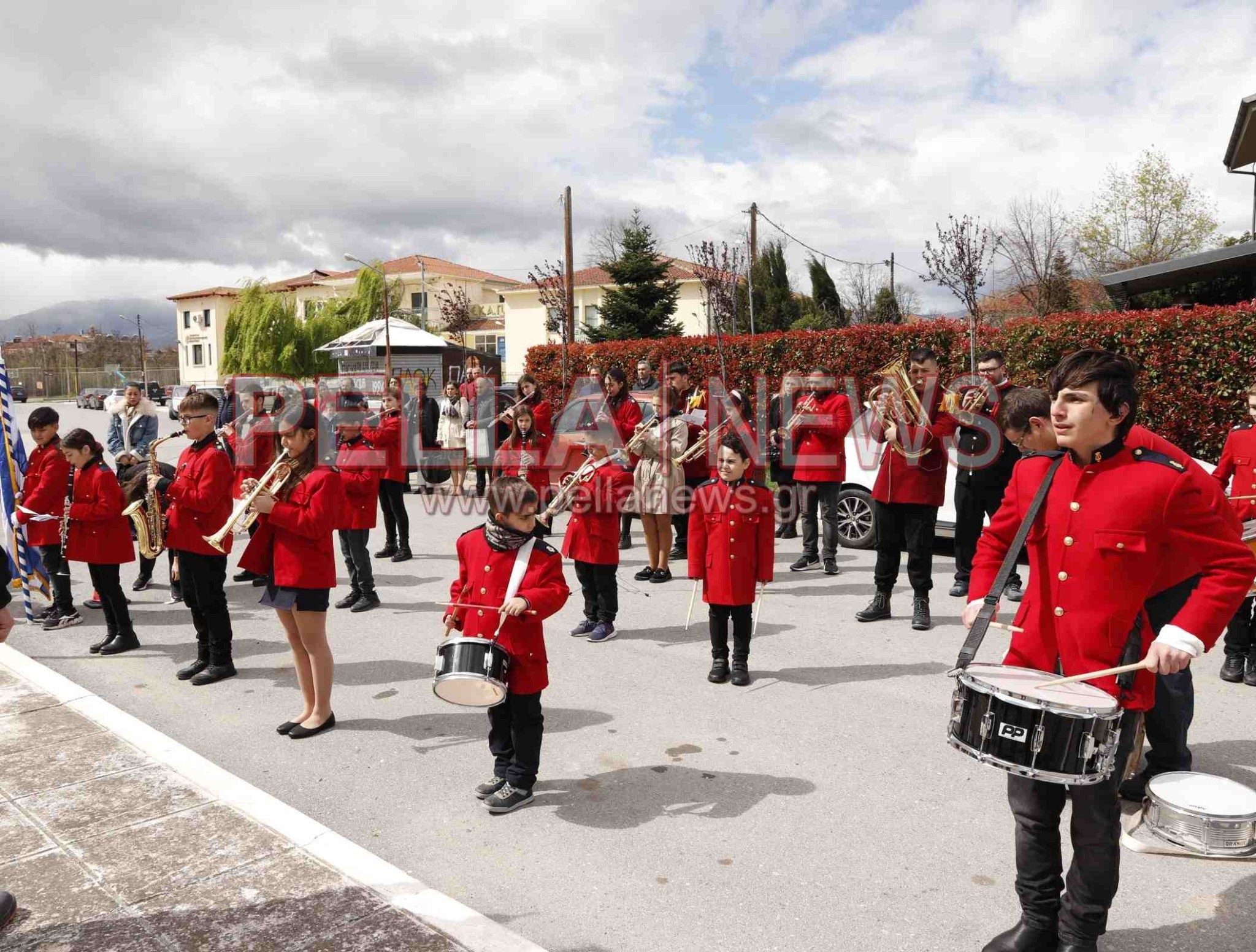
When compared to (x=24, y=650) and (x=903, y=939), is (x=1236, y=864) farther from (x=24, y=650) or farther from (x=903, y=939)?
(x=24, y=650)

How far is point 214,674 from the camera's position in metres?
6.12

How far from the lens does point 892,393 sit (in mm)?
7500

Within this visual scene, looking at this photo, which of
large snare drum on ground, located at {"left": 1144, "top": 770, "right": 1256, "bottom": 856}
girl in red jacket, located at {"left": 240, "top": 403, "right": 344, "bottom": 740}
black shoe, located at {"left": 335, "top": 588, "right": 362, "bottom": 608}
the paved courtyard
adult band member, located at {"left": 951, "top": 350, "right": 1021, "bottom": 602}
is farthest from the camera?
black shoe, located at {"left": 335, "top": 588, "right": 362, "bottom": 608}

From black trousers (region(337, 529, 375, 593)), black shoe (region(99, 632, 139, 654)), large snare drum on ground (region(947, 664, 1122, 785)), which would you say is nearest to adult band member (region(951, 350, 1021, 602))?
large snare drum on ground (region(947, 664, 1122, 785))

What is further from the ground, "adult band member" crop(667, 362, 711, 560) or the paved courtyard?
"adult band member" crop(667, 362, 711, 560)

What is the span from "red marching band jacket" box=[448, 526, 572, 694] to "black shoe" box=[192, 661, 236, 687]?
2.70 m

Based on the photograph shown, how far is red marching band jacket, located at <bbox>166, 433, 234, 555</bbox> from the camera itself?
5918mm

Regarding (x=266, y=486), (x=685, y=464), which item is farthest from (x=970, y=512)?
(x=266, y=486)

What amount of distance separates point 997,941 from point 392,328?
2239 cm

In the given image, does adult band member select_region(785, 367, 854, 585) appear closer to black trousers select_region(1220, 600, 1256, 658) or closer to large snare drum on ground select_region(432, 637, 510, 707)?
black trousers select_region(1220, 600, 1256, 658)

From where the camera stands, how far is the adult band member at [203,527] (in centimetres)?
595

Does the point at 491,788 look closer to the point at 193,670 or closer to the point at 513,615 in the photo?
the point at 513,615

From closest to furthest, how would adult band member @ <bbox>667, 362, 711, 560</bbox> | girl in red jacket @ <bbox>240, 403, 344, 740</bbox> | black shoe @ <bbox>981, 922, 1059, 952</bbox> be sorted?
black shoe @ <bbox>981, 922, 1059, 952</bbox>
girl in red jacket @ <bbox>240, 403, 344, 740</bbox>
adult band member @ <bbox>667, 362, 711, 560</bbox>

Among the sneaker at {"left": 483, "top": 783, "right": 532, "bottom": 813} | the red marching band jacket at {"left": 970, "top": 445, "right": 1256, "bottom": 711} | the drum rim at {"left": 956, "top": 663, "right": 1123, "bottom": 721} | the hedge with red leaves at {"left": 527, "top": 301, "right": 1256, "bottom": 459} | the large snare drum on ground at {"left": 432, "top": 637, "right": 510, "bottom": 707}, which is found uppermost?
the hedge with red leaves at {"left": 527, "top": 301, "right": 1256, "bottom": 459}
